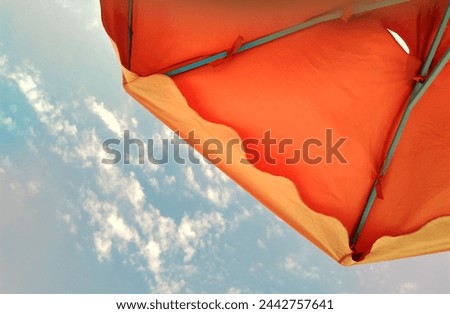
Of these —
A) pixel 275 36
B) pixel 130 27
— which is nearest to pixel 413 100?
pixel 275 36

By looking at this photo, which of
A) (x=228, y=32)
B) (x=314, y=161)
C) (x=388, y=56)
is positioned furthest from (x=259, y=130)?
(x=388, y=56)

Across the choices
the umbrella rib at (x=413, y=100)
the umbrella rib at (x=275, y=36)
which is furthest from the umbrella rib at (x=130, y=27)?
the umbrella rib at (x=413, y=100)

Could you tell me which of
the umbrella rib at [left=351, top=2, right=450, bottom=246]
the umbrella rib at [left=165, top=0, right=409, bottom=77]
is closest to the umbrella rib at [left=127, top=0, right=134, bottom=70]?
the umbrella rib at [left=165, top=0, right=409, bottom=77]

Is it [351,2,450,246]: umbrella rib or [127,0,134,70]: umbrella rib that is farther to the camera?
[127,0,134,70]: umbrella rib

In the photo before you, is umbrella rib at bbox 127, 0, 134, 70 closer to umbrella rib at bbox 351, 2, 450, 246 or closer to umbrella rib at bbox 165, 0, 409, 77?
umbrella rib at bbox 165, 0, 409, 77

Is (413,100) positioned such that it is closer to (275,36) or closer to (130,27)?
(275,36)

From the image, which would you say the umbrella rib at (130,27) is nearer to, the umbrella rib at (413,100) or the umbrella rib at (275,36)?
the umbrella rib at (275,36)

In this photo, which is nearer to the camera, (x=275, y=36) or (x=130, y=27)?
(x=275, y=36)
